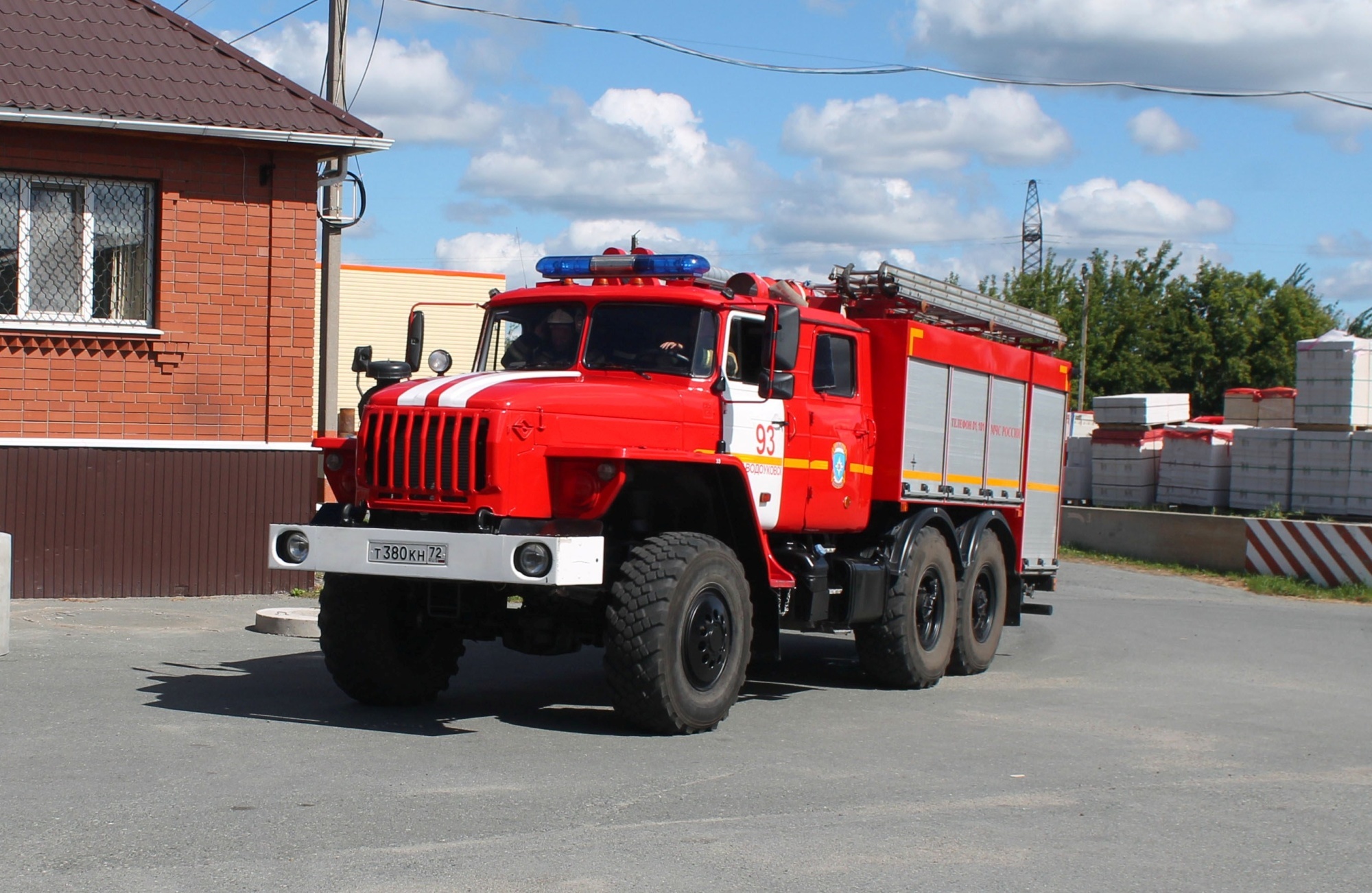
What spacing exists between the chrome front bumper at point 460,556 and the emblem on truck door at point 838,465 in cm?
238

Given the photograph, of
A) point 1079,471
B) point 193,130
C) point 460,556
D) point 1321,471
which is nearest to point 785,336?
point 460,556

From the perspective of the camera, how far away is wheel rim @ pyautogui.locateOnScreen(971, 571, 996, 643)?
12062 mm

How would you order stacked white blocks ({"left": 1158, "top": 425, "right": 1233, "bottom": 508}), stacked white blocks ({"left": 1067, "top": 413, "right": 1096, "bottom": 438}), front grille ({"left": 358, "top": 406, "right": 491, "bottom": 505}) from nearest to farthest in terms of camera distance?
front grille ({"left": 358, "top": 406, "right": 491, "bottom": 505}), stacked white blocks ({"left": 1158, "top": 425, "right": 1233, "bottom": 508}), stacked white blocks ({"left": 1067, "top": 413, "right": 1096, "bottom": 438})

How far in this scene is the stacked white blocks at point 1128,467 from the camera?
86.2ft

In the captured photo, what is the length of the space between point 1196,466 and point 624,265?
17745 millimetres

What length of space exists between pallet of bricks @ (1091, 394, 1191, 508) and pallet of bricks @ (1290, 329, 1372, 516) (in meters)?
3.55

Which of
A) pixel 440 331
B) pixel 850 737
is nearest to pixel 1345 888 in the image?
pixel 850 737

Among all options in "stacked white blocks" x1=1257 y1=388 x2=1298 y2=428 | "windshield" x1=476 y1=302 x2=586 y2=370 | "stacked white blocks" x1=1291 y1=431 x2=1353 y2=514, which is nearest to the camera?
"windshield" x1=476 y1=302 x2=586 y2=370

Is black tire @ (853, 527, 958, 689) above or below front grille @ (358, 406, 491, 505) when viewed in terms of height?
below

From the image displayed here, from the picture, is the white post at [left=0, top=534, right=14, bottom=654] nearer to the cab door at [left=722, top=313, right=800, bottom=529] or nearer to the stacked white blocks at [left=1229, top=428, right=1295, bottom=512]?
the cab door at [left=722, top=313, right=800, bottom=529]

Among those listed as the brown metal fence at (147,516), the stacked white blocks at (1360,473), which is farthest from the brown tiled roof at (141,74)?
the stacked white blocks at (1360,473)

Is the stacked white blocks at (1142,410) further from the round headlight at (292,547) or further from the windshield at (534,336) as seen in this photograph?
the round headlight at (292,547)

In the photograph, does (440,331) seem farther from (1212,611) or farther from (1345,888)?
(1345,888)

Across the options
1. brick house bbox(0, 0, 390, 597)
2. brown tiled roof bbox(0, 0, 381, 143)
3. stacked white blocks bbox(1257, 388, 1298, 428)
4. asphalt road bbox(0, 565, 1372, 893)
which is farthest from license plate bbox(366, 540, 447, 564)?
stacked white blocks bbox(1257, 388, 1298, 428)
